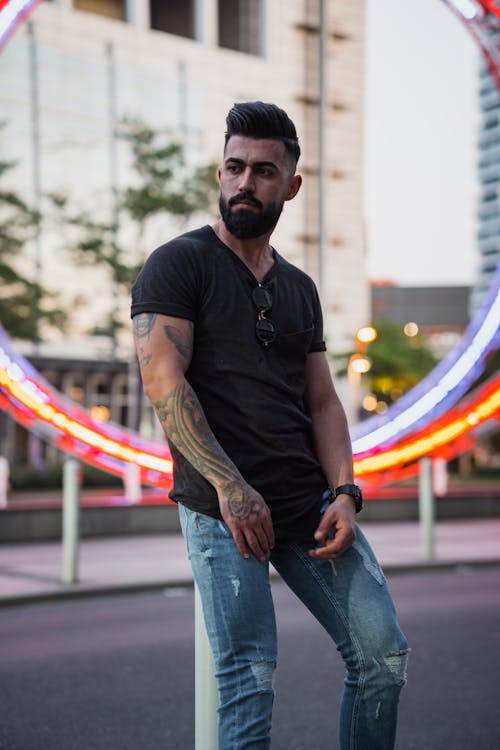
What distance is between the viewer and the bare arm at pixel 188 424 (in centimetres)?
302

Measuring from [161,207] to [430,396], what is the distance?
20.8 meters

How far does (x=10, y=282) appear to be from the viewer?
3309 cm

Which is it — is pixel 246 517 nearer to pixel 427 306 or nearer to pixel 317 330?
pixel 317 330

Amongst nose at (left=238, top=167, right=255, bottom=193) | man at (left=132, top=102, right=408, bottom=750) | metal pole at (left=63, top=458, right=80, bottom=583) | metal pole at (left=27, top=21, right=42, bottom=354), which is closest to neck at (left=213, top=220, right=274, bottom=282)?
man at (left=132, top=102, right=408, bottom=750)

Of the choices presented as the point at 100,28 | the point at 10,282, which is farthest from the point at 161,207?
the point at 100,28

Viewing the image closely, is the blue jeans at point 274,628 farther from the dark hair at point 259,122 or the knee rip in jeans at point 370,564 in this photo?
the dark hair at point 259,122

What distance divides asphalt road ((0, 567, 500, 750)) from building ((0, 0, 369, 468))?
26.7 m

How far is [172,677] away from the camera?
7176mm

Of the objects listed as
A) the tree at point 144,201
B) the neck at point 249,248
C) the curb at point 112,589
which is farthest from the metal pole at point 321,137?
the neck at point 249,248

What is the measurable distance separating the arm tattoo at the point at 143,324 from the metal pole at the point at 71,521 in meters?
8.16

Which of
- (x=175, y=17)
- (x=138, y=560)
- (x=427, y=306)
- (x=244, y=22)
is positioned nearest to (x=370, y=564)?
(x=138, y=560)

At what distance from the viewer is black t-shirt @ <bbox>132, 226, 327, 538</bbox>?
10.4 feet

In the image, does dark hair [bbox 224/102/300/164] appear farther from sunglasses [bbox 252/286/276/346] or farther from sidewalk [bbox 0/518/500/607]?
sidewalk [bbox 0/518/500/607]

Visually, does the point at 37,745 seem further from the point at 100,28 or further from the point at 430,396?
the point at 100,28
